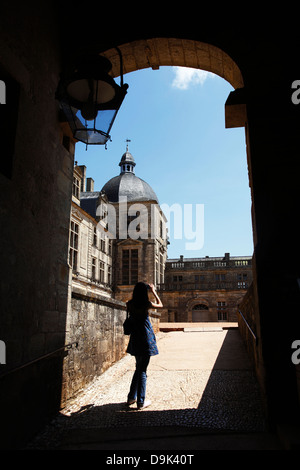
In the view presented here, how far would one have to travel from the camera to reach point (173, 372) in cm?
498

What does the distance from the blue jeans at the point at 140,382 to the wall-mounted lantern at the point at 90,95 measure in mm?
2365

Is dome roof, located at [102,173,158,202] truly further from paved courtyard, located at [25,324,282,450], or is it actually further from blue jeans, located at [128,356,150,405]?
blue jeans, located at [128,356,150,405]

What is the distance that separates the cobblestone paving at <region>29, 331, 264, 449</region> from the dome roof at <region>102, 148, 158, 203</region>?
27.7 meters

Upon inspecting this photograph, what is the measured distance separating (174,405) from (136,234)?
2694cm

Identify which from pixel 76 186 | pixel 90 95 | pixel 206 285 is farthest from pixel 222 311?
pixel 90 95

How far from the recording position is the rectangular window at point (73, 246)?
20.3 metres

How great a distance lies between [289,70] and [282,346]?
2846mm

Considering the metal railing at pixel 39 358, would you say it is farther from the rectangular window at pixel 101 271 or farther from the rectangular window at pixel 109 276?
the rectangular window at pixel 109 276

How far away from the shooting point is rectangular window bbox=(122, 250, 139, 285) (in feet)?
95.2

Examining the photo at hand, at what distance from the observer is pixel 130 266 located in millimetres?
29344

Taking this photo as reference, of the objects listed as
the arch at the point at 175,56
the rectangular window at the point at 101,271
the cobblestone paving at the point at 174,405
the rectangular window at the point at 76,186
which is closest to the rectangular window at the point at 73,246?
the rectangular window at the point at 76,186

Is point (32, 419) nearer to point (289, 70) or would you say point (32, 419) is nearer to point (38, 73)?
point (38, 73)

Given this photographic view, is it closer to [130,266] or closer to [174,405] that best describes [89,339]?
[174,405]
